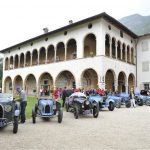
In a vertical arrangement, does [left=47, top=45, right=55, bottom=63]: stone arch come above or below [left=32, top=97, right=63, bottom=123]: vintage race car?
above

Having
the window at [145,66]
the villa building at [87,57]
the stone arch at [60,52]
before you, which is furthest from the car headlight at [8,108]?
the window at [145,66]

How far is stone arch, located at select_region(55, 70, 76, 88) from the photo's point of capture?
31.7m

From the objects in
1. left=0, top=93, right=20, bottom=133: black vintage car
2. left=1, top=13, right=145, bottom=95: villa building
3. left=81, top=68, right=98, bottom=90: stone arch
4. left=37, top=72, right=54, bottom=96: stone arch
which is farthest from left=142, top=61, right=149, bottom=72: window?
left=0, top=93, right=20, bottom=133: black vintage car

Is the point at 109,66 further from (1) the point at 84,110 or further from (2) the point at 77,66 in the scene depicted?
(1) the point at 84,110

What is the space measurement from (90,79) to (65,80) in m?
3.89

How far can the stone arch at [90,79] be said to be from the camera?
29484 millimetres

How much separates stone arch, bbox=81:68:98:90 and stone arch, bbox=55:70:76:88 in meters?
2.16

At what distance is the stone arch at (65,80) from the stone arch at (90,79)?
216cm

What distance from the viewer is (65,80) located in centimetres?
3219

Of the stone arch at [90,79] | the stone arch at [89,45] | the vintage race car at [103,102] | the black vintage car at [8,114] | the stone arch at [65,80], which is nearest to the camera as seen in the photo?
the black vintage car at [8,114]

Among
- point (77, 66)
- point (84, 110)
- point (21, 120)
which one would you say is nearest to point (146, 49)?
point (77, 66)

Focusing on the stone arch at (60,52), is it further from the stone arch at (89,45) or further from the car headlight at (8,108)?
the car headlight at (8,108)

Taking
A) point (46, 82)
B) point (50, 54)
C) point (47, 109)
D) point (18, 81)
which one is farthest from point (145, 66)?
point (47, 109)

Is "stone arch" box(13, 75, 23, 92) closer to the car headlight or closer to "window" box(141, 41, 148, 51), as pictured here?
"window" box(141, 41, 148, 51)
